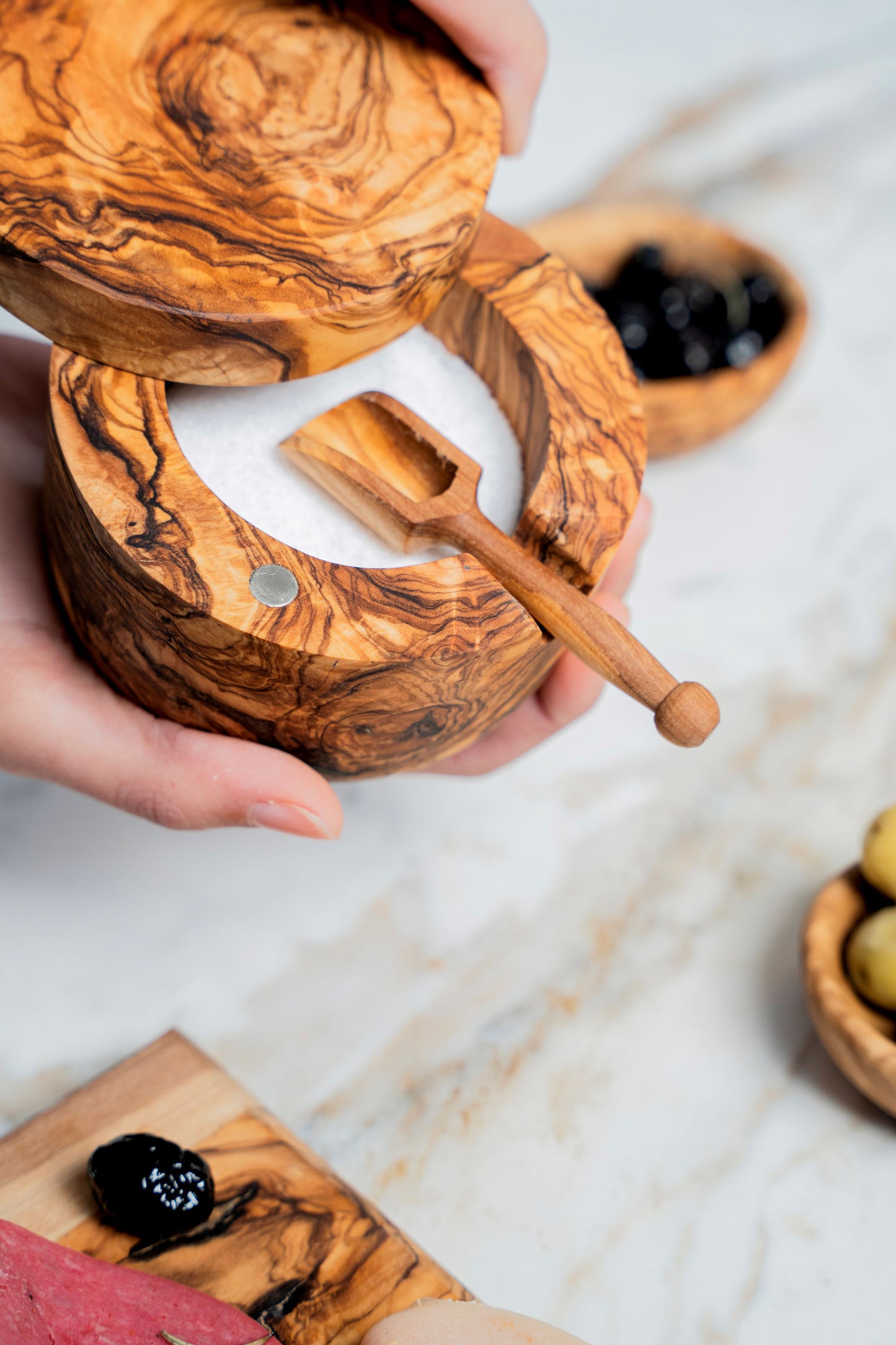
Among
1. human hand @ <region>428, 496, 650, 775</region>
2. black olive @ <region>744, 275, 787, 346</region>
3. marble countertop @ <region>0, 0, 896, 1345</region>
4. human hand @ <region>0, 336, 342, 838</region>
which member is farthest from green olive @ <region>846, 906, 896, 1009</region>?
black olive @ <region>744, 275, 787, 346</region>

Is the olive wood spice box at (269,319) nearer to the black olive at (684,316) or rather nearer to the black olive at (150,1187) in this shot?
the black olive at (150,1187)

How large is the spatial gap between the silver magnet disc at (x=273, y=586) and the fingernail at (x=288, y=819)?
0.13 metres

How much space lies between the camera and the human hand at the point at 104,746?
0.64 metres

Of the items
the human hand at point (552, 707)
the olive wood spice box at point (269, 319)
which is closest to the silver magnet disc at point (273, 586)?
the olive wood spice box at point (269, 319)

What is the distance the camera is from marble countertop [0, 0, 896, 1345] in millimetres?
800

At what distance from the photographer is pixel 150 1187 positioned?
0.66 m

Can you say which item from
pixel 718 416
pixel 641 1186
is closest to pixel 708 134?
pixel 718 416

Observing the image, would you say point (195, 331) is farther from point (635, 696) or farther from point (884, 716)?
point (884, 716)

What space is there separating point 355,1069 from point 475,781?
0.27m

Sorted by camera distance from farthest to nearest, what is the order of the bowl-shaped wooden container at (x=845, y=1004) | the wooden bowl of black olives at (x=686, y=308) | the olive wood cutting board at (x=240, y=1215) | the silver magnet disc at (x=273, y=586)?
1. the wooden bowl of black olives at (x=686, y=308)
2. the bowl-shaped wooden container at (x=845, y=1004)
3. the olive wood cutting board at (x=240, y=1215)
4. the silver magnet disc at (x=273, y=586)

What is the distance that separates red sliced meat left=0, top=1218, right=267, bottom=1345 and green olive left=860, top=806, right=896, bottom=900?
502mm

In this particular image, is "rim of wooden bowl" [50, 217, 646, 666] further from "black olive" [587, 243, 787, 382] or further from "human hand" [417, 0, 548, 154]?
"black olive" [587, 243, 787, 382]

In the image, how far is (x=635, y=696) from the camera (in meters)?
0.62

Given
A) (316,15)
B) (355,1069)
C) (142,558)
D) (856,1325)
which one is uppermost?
(316,15)
